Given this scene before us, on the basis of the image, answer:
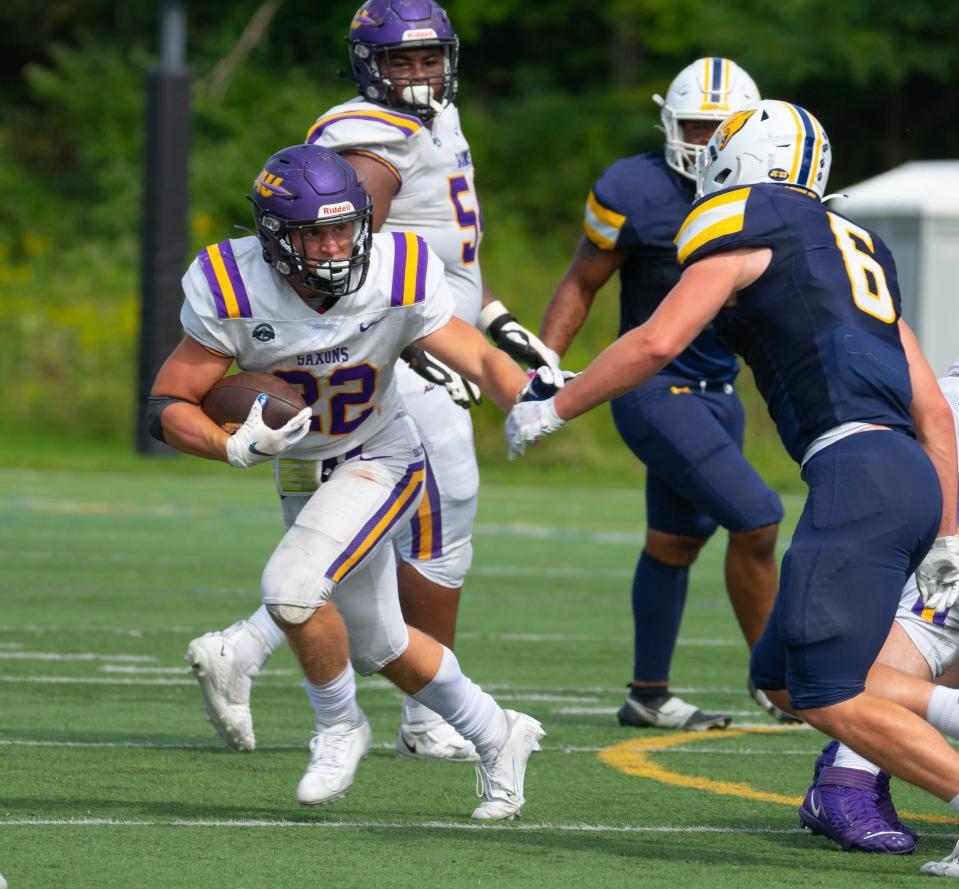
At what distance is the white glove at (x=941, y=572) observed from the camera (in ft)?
13.0

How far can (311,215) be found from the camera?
4238 mm

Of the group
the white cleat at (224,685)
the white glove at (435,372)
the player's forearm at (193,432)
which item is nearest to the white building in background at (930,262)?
the white glove at (435,372)

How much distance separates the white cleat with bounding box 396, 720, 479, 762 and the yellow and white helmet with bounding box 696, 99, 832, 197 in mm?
1848

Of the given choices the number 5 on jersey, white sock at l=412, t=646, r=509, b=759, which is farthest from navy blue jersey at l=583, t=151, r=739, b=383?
white sock at l=412, t=646, r=509, b=759

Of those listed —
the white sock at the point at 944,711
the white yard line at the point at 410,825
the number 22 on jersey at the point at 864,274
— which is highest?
the number 22 on jersey at the point at 864,274

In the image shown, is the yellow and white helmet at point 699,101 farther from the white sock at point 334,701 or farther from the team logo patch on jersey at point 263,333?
the white sock at point 334,701

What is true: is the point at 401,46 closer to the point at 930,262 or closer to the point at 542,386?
the point at 542,386

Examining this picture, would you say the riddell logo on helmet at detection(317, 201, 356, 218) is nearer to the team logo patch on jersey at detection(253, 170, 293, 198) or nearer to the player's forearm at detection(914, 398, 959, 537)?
the team logo patch on jersey at detection(253, 170, 293, 198)

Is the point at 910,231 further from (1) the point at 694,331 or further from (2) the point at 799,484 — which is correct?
(1) the point at 694,331

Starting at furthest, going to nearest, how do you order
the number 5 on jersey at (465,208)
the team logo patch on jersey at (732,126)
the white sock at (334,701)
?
the number 5 on jersey at (465,208)
the white sock at (334,701)
the team logo patch on jersey at (732,126)

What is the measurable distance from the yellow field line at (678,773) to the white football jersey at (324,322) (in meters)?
1.26

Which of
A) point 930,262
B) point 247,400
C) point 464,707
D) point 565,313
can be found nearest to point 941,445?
point 464,707

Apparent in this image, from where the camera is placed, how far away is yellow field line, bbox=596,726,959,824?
4.71 metres

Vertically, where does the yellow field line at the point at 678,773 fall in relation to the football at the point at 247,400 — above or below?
below
